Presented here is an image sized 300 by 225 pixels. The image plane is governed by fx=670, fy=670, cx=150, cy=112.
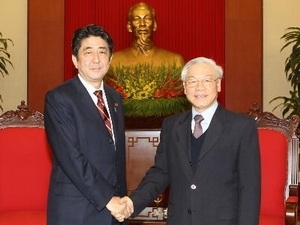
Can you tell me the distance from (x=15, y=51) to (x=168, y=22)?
5.10ft

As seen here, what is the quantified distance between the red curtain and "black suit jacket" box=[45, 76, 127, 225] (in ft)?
13.1

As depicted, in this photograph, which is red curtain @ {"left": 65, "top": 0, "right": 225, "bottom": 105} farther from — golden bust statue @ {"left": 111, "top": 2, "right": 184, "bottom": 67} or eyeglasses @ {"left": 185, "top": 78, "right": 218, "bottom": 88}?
eyeglasses @ {"left": 185, "top": 78, "right": 218, "bottom": 88}

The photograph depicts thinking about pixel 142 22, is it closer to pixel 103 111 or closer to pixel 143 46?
pixel 143 46

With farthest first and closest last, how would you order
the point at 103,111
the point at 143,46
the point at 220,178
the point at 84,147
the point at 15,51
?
1. the point at 15,51
2. the point at 143,46
3. the point at 103,111
4. the point at 84,147
5. the point at 220,178

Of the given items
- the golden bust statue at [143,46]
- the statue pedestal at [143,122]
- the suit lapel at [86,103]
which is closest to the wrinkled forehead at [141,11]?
the golden bust statue at [143,46]

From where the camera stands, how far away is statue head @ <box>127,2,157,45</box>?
5.92 meters

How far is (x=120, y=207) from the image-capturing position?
2.72 m

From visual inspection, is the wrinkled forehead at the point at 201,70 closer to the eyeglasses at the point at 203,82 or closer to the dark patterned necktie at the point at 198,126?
the eyeglasses at the point at 203,82

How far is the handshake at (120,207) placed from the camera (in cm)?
270

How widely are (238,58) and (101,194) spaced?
407 cm

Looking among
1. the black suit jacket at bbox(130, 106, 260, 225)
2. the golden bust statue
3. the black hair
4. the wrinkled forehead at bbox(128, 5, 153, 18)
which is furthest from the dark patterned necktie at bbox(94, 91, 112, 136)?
the wrinkled forehead at bbox(128, 5, 153, 18)

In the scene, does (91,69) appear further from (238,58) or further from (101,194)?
(238,58)

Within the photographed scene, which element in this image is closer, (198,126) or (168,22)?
(198,126)

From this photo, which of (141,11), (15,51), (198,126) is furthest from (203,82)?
(15,51)
